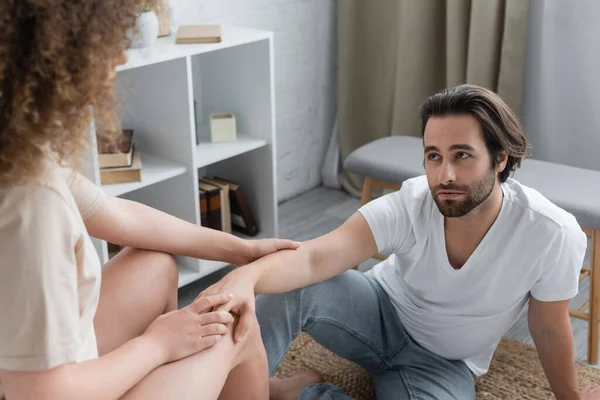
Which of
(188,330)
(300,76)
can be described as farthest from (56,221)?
(300,76)

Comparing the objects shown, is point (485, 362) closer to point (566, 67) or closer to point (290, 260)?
point (290, 260)

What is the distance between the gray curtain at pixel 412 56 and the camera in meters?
2.74

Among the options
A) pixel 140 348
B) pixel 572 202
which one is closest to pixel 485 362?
pixel 572 202

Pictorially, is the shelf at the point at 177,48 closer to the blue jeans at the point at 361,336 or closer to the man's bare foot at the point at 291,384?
the blue jeans at the point at 361,336

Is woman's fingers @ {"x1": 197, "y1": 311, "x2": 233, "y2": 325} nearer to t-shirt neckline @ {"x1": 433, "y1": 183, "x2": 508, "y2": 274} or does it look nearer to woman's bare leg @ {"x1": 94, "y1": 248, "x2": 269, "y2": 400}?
woman's bare leg @ {"x1": 94, "y1": 248, "x2": 269, "y2": 400}

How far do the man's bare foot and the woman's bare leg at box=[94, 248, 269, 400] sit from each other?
Result: 0.37 metres

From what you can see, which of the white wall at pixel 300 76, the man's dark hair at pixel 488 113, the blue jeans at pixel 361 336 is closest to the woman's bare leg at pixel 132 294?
the blue jeans at pixel 361 336

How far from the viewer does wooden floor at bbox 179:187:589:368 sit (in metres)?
2.51

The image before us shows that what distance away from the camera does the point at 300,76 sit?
3.19 meters

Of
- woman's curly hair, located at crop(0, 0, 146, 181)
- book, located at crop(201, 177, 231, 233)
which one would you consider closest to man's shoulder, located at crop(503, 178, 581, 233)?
woman's curly hair, located at crop(0, 0, 146, 181)

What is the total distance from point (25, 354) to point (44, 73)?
0.36m

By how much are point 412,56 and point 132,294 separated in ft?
6.03

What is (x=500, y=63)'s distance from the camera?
277 cm

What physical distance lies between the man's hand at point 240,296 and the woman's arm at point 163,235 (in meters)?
0.12
